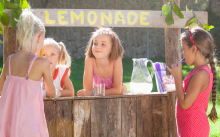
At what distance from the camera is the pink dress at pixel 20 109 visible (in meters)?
1.50

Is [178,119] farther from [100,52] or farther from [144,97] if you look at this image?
[100,52]

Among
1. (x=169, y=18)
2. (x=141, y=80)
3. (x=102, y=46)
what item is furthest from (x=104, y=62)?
(x=169, y=18)

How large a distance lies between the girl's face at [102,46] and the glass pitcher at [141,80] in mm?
279

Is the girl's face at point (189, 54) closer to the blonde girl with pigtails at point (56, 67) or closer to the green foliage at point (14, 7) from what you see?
the blonde girl with pigtails at point (56, 67)

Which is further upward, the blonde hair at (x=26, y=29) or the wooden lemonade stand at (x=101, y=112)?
the blonde hair at (x=26, y=29)

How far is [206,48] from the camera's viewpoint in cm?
173

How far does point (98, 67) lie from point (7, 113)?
97 centimetres

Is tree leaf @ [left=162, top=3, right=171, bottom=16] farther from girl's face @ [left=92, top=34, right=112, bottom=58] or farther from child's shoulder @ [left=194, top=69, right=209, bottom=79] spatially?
child's shoulder @ [left=194, top=69, right=209, bottom=79]

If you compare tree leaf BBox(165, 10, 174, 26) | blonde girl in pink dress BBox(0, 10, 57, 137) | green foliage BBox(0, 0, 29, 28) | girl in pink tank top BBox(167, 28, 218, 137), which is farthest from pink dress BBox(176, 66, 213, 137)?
green foliage BBox(0, 0, 29, 28)

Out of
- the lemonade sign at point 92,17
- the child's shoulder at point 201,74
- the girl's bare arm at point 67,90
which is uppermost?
the lemonade sign at point 92,17

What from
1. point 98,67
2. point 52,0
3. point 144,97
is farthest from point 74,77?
point 144,97

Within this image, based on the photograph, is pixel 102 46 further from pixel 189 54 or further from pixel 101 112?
pixel 189 54

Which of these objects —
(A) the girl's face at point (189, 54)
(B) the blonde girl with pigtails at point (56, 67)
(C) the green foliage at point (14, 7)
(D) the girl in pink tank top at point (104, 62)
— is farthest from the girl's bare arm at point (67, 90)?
(A) the girl's face at point (189, 54)

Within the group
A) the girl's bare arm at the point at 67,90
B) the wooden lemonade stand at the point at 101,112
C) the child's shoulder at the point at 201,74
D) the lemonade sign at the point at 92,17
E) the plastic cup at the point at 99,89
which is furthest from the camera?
the lemonade sign at the point at 92,17
